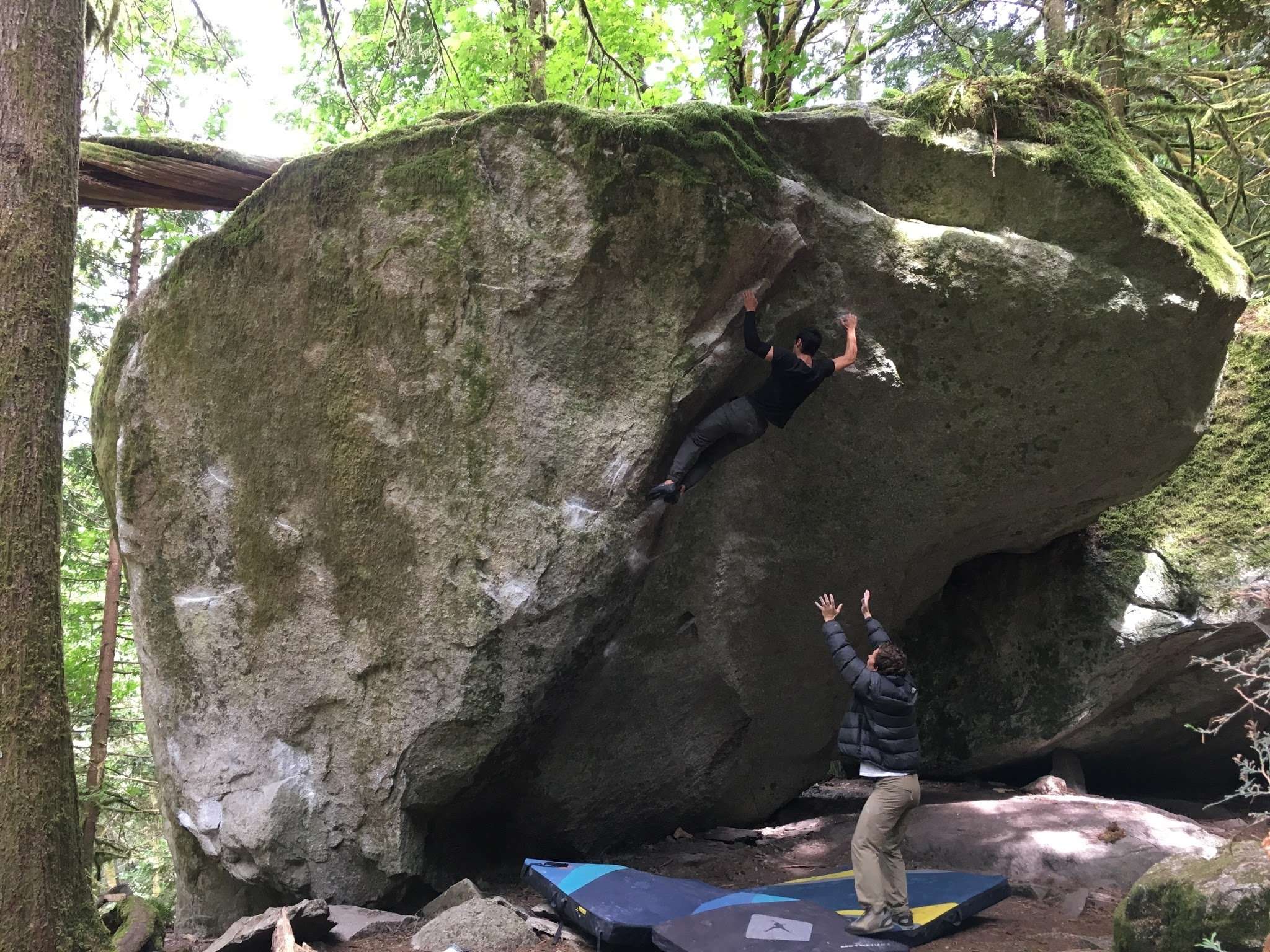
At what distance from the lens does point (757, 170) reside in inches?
230

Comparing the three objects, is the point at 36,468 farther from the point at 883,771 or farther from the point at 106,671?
the point at 106,671

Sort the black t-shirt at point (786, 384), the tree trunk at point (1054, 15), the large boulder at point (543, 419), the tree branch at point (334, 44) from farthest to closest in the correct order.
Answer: the tree trunk at point (1054, 15) → the tree branch at point (334, 44) → the large boulder at point (543, 419) → the black t-shirt at point (786, 384)

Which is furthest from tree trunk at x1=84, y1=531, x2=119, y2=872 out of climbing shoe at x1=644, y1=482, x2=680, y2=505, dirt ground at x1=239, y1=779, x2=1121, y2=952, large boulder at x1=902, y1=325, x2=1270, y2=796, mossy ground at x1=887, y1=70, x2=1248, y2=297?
mossy ground at x1=887, y1=70, x2=1248, y2=297

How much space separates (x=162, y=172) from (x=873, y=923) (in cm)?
781

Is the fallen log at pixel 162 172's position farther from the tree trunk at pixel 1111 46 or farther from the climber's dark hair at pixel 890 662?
the tree trunk at pixel 1111 46

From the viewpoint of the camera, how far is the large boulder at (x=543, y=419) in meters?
5.88

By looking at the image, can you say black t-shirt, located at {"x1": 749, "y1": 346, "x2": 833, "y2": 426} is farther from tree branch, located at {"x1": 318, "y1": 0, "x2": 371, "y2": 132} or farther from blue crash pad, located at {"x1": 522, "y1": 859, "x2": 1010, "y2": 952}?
tree branch, located at {"x1": 318, "y1": 0, "x2": 371, "y2": 132}

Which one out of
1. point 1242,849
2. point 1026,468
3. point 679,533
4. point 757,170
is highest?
point 757,170

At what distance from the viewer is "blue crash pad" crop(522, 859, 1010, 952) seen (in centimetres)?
516

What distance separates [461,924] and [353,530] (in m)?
2.70

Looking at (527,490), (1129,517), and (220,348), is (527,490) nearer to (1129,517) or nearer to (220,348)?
(220,348)

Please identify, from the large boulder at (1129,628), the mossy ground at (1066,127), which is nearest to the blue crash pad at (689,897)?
the large boulder at (1129,628)

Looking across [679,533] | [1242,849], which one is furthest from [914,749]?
[679,533]

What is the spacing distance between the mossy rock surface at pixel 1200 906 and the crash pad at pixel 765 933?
4.02 ft
